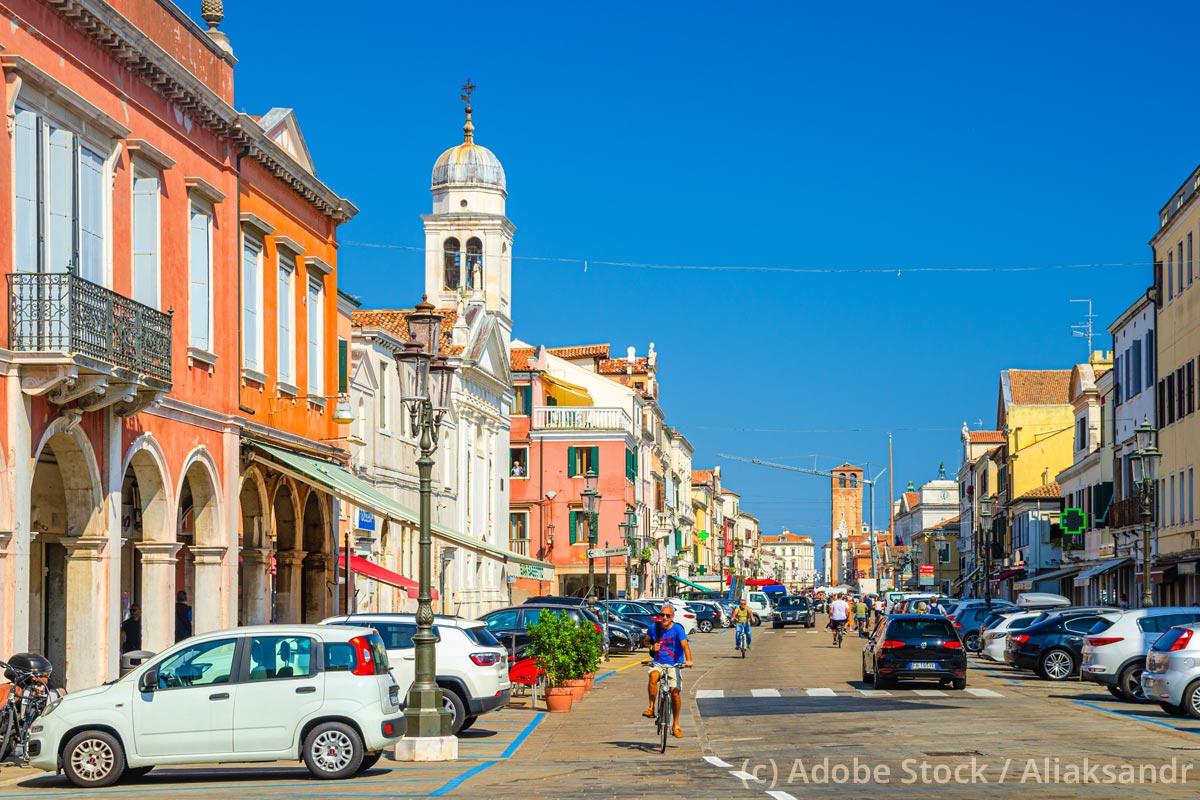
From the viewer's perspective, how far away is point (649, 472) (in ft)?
330

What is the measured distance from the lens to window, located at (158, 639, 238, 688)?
18.0 meters

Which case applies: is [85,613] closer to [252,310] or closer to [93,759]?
[93,759]

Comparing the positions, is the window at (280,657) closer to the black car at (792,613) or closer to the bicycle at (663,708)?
the bicycle at (663,708)

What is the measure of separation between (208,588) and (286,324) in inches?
257

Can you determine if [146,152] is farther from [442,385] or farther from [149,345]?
[442,385]

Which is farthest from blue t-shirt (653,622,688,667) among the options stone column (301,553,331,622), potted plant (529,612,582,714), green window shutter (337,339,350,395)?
green window shutter (337,339,350,395)

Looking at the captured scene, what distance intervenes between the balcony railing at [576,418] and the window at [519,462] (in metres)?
1.45

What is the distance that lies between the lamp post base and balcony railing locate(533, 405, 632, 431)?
63.6 m

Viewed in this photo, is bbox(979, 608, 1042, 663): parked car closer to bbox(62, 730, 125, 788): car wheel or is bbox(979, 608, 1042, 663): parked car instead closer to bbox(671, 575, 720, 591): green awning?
bbox(62, 730, 125, 788): car wheel

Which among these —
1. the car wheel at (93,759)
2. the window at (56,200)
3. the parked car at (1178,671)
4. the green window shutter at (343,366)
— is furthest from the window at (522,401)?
the car wheel at (93,759)

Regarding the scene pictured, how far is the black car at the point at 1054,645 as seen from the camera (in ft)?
121

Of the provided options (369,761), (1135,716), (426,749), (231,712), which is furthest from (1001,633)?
(231,712)

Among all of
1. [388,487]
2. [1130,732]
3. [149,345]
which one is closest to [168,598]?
[149,345]

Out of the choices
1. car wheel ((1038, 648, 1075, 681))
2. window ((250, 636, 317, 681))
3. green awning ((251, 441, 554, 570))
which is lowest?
car wheel ((1038, 648, 1075, 681))
